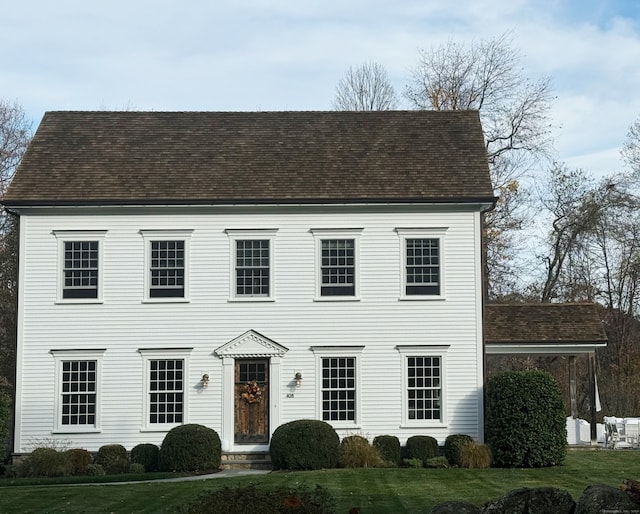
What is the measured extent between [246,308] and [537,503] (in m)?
16.4

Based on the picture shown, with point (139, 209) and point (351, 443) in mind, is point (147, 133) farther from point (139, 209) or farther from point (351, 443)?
point (351, 443)

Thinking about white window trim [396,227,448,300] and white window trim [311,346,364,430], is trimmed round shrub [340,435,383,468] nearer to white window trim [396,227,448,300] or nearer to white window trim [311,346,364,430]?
white window trim [311,346,364,430]

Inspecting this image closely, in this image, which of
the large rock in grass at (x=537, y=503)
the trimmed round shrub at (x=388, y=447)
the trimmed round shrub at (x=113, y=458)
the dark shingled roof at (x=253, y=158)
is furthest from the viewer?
the dark shingled roof at (x=253, y=158)

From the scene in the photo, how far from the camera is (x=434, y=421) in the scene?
89.3 ft

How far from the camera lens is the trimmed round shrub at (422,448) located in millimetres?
26453

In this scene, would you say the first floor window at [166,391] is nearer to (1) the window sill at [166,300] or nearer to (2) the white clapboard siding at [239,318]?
(2) the white clapboard siding at [239,318]

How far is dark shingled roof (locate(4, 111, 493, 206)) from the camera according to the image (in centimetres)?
2786

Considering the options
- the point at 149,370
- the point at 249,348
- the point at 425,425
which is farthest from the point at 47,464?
the point at 425,425

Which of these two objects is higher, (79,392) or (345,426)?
(79,392)

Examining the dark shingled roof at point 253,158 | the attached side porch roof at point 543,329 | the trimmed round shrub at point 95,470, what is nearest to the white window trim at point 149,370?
the trimmed round shrub at point 95,470

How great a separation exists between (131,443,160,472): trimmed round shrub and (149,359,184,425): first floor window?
1.08 m

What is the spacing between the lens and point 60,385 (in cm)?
2734

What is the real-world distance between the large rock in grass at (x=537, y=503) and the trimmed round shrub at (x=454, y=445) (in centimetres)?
1424

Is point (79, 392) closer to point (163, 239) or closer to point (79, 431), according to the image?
point (79, 431)
